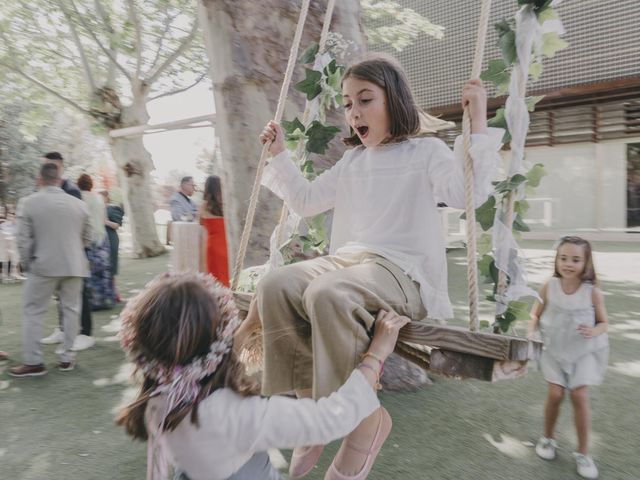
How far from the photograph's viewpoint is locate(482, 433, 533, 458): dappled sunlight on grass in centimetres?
247

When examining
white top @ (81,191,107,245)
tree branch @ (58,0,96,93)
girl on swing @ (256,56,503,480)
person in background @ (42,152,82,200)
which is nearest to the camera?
girl on swing @ (256,56,503,480)

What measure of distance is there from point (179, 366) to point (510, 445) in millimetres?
2076

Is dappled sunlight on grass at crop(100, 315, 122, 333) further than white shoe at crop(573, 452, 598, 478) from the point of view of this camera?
Yes

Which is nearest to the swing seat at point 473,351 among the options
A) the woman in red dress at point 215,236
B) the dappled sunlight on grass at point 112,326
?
the woman in red dress at point 215,236

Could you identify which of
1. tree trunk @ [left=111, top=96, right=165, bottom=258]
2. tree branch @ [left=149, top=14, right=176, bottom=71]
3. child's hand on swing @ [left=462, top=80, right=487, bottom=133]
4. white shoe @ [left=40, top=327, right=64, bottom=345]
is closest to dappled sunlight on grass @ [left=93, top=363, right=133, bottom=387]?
white shoe @ [left=40, top=327, right=64, bottom=345]

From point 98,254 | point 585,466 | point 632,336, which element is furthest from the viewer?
point 98,254

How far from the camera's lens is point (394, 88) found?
1782 mm

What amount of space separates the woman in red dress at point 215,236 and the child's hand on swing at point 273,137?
7.29 feet

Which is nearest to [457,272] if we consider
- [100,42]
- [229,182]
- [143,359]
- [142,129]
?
[142,129]

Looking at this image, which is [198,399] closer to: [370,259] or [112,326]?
[370,259]

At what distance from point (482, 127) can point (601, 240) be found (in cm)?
1177

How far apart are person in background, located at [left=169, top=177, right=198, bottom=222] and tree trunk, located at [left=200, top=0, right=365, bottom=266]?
140 inches

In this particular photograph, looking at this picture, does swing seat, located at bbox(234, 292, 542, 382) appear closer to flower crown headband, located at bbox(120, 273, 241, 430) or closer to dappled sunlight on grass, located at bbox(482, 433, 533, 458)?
flower crown headband, located at bbox(120, 273, 241, 430)

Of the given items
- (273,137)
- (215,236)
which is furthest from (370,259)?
(215,236)
